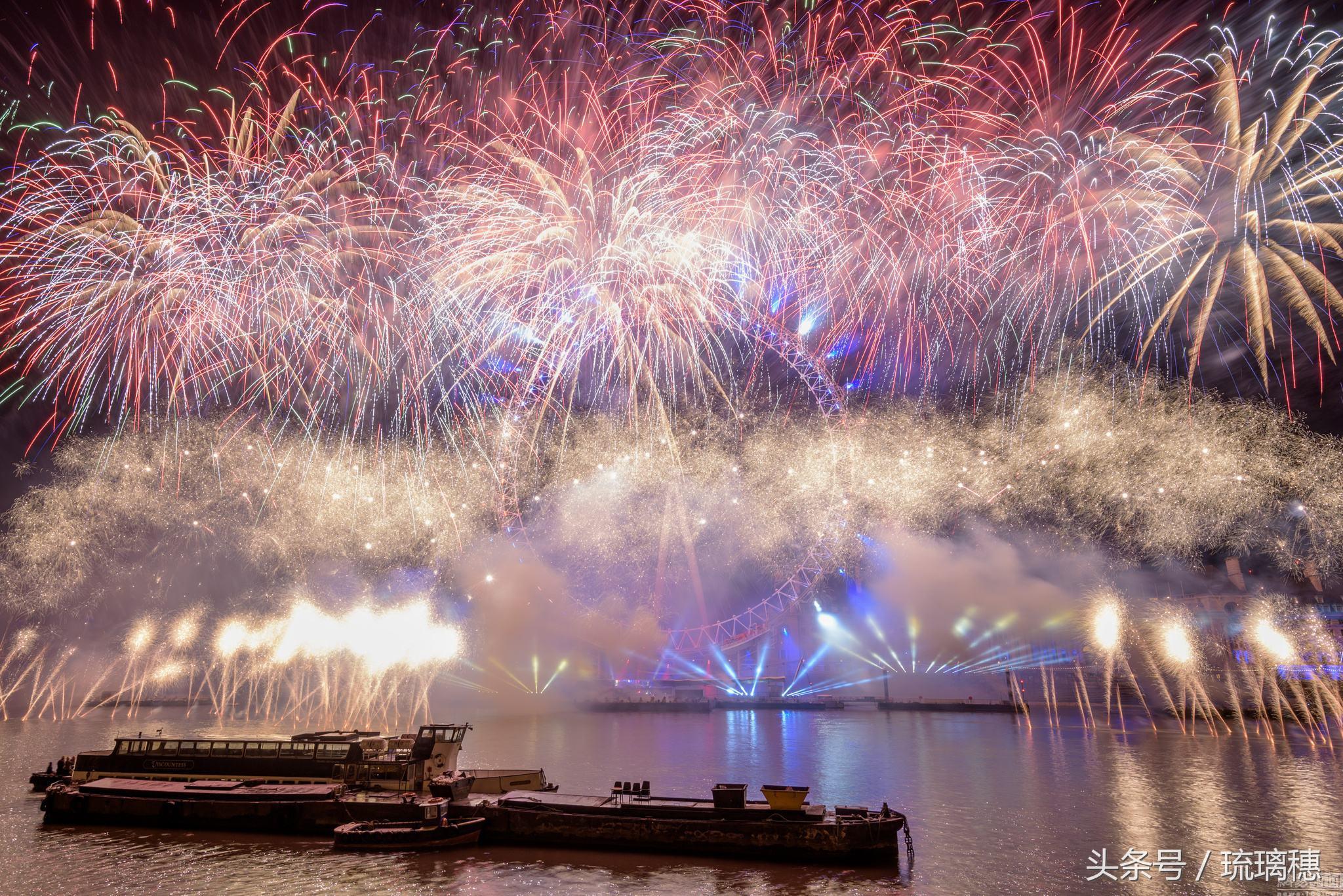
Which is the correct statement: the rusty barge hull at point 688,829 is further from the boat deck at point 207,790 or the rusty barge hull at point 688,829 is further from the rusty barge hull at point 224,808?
the boat deck at point 207,790

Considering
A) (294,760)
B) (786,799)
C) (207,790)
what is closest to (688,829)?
(786,799)

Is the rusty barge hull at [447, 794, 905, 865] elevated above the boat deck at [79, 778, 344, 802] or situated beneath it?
Answer: situated beneath

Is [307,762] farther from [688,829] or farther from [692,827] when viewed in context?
[692,827]

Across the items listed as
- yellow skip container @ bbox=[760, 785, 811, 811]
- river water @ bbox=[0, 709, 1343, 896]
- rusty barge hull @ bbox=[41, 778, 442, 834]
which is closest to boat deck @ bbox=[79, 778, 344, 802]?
rusty barge hull @ bbox=[41, 778, 442, 834]

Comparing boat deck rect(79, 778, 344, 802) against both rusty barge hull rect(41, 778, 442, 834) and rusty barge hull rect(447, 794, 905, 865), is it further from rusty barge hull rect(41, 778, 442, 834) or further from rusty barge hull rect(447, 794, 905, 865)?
rusty barge hull rect(447, 794, 905, 865)

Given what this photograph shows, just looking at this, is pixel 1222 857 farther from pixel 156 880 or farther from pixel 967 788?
pixel 156 880

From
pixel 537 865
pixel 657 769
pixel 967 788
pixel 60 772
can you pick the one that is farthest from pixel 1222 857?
pixel 60 772

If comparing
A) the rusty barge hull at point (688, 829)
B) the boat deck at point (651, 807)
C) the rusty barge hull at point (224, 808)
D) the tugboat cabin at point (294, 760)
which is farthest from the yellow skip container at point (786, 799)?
the tugboat cabin at point (294, 760)
